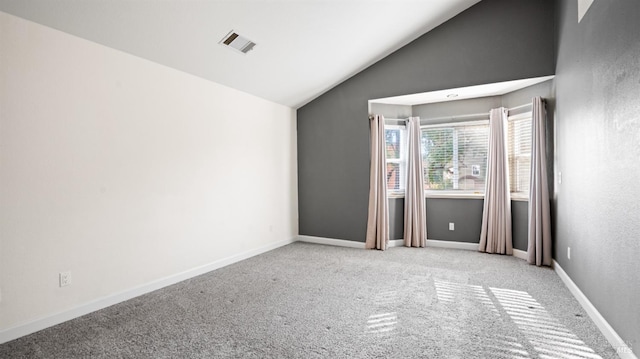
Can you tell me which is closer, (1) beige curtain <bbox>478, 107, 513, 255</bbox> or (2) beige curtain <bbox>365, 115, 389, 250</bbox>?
(1) beige curtain <bbox>478, 107, 513, 255</bbox>

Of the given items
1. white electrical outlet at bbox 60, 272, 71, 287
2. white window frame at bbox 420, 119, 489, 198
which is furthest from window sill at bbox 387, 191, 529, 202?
white electrical outlet at bbox 60, 272, 71, 287

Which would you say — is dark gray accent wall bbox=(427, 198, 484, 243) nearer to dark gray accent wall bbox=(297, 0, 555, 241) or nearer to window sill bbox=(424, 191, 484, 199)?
window sill bbox=(424, 191, 484, 199)

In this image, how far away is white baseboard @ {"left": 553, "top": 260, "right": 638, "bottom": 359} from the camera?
1984 millimetres

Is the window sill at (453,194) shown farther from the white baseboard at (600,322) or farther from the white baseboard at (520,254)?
the white baseboard at (600,322)

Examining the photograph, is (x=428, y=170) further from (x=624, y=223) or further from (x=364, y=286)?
(x=624, y=223)

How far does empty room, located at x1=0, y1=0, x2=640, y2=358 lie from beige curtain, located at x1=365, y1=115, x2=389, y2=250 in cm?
3

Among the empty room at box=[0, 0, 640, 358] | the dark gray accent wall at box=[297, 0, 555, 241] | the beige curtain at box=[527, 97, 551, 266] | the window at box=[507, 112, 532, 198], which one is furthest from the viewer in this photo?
the window at box=[507, 112, 532, 198]

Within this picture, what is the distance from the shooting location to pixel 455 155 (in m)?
5.33

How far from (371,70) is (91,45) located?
12.0ft

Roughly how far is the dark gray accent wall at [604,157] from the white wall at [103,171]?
383cm

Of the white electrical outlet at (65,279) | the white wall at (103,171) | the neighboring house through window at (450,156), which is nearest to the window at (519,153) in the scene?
the neighboring house through window at (450,156)

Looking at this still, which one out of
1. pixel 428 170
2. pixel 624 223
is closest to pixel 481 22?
pixel 428 170

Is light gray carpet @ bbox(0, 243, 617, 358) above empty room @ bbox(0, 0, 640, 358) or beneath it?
beneath

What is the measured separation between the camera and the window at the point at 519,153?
15.2 feet
